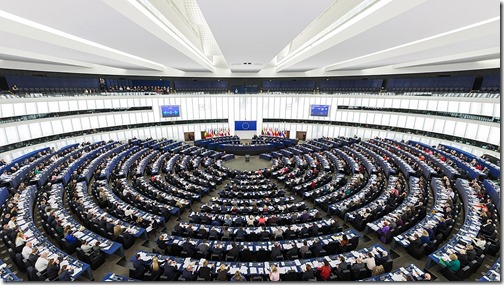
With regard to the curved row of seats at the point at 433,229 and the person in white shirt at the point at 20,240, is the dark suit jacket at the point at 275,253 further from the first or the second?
the person in white shirt at the point at 20,240

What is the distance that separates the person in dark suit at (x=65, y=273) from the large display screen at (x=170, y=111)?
27436 millimetres

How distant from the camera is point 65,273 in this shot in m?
7.33

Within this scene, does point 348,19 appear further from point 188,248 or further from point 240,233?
point 188,248

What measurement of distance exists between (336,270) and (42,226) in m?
14.6

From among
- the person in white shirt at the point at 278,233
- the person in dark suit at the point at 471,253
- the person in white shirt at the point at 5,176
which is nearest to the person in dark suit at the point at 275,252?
the person in white shirt at the point at 278,233

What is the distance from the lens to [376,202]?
1274cm

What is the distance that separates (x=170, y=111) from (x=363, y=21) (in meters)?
29.0

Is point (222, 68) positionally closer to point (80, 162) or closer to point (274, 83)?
point (274, 83)

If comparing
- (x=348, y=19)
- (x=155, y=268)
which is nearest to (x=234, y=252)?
(x=155, y=268)

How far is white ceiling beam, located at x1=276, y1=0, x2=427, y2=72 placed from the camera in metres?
8.01

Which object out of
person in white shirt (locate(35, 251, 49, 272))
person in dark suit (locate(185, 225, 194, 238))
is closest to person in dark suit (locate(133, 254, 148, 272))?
person in dark suit (locate(185, 225, 194, 238))

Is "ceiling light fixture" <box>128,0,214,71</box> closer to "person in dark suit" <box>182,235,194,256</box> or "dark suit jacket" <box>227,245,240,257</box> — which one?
"person in dark suit" <box>182,235,194,256</box>

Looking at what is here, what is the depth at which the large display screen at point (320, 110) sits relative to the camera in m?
33.6

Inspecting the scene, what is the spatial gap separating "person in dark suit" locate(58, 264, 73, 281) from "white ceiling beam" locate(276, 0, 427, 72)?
1480 cm
